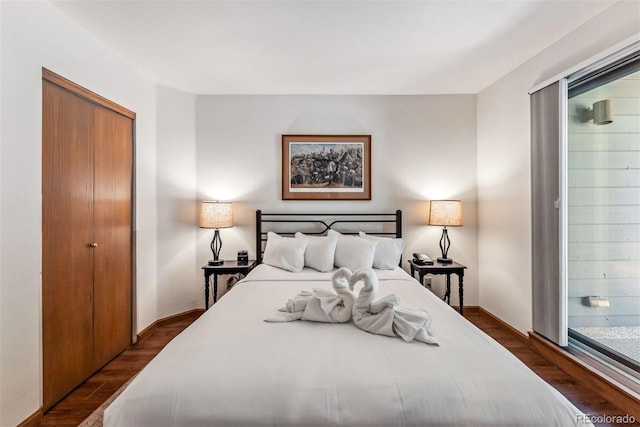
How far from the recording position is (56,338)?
195 centimetres

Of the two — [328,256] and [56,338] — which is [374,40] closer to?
[328,256]

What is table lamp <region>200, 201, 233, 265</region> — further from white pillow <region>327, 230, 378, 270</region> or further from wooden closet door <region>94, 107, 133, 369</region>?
white pillow <region>327, 230, 378, 270</region>

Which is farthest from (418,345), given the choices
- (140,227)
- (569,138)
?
(140,227)

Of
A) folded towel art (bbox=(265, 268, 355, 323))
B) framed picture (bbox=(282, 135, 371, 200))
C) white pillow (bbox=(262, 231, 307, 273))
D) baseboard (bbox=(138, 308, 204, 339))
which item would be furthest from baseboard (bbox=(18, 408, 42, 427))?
framed picture (bbox=(282, 135, 371, 200))

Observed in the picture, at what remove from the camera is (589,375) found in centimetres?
204

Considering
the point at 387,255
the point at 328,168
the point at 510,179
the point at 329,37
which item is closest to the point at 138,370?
the point at 387,255

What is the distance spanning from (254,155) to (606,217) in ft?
10.9

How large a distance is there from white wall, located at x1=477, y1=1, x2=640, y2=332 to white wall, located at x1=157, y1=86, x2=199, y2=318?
341cm

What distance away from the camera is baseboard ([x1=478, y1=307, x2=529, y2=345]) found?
9.02ft

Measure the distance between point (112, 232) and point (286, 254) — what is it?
1519 mm

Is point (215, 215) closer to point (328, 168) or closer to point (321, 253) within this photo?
point (321, 253)

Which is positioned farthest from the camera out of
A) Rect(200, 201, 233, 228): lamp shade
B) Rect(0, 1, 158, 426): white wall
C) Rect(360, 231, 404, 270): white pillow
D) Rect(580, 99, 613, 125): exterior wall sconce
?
Rect(200, 201, 233, 228): lamp shade

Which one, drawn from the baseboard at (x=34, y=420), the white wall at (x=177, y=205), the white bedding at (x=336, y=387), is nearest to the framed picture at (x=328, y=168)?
the white wall at (x=177, y=205)

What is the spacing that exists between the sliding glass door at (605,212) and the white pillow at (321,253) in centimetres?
195
